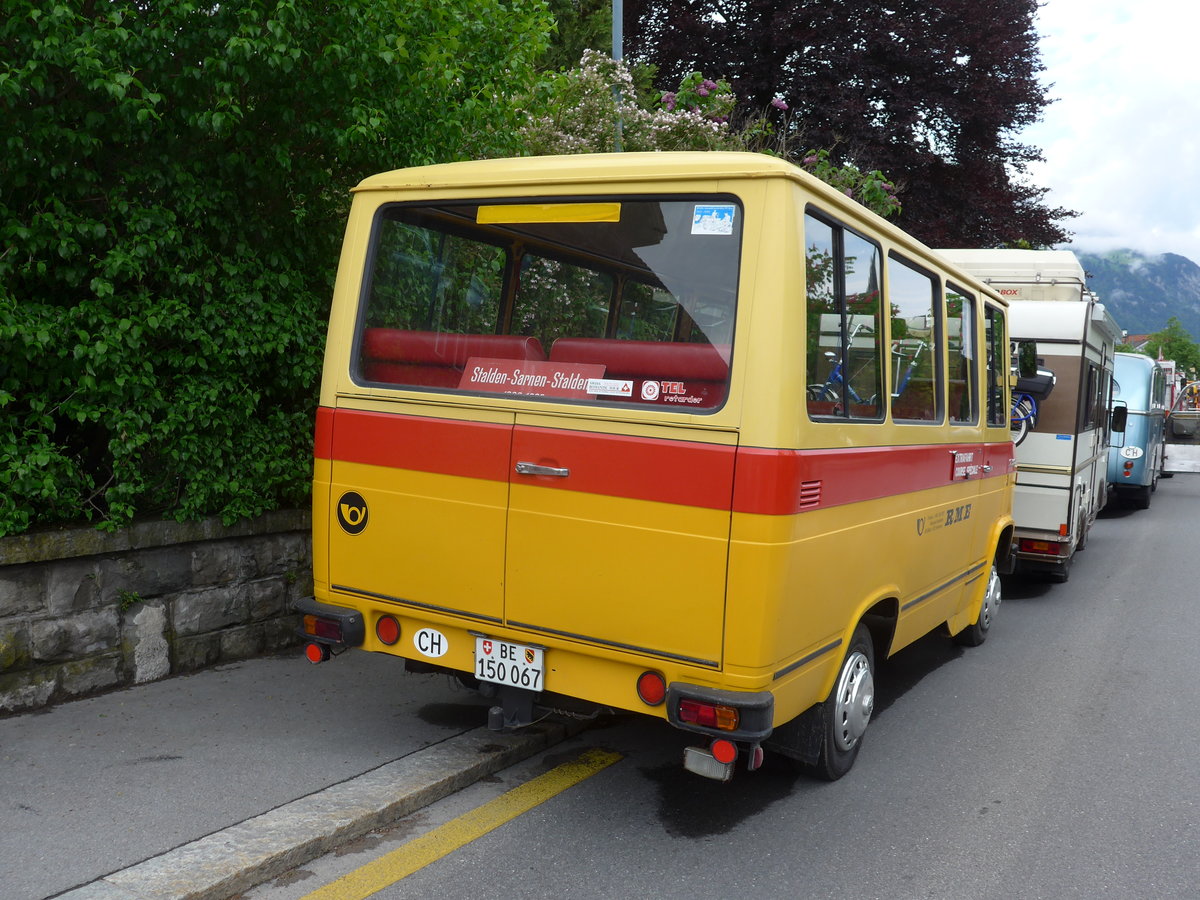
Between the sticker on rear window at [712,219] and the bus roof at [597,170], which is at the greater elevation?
the bus roof at [597,170]

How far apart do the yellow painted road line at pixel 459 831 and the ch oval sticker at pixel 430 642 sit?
2.11 ft

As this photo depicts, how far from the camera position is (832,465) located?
4.01 metres

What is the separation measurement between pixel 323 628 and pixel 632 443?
162cm

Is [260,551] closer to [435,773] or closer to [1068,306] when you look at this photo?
[435,773]

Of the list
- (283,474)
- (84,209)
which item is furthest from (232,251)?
(283,474)

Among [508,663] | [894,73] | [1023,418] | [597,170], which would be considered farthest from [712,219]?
[894,73]

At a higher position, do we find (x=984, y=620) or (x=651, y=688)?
(x=651, y=688)

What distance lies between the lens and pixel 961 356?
19.3 ft

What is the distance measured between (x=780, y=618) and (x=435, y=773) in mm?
1669

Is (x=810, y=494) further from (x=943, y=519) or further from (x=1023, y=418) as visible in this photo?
(x=1023, y=418)

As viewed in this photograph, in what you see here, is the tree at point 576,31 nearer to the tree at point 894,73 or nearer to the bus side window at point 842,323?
the tree at point 894,73

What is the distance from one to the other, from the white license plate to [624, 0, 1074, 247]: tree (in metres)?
13.3

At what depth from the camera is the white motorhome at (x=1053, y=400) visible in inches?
353

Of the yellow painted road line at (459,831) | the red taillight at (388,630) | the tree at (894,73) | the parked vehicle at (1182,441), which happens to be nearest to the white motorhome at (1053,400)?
the yellow painted road line at (459,831)
